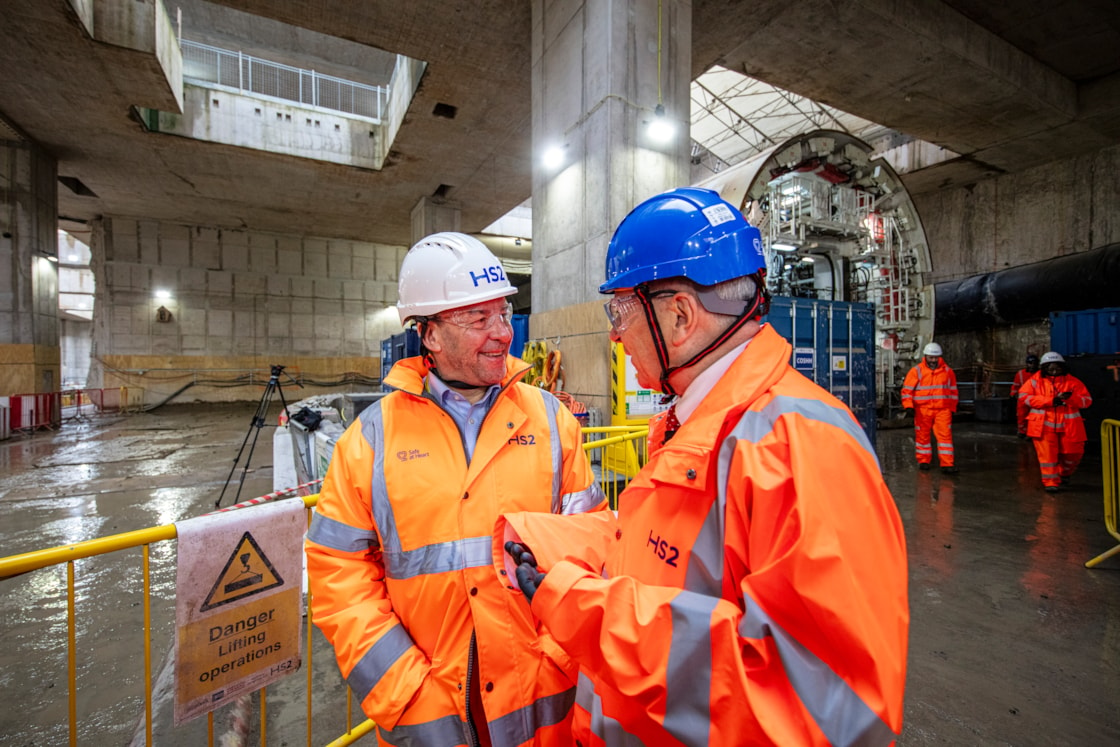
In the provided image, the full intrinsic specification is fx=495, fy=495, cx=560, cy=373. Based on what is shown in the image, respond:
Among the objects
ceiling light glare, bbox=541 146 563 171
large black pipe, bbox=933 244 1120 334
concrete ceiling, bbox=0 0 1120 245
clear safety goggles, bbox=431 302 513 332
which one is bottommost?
clear safety goggles, bbox=431 302 513 332

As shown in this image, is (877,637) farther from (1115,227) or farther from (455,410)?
(1115,227)

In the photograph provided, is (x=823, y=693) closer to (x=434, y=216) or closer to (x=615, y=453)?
(x=615, y=453)

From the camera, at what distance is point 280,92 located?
17.6 metres

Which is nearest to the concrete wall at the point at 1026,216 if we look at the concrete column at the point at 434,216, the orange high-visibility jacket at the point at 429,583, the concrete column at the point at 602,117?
the concrete column at the point at 602,117

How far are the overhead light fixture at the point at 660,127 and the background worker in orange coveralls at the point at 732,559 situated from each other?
20.0 ft

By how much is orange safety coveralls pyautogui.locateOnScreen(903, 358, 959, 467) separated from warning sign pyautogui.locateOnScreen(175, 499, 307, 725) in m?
9.13

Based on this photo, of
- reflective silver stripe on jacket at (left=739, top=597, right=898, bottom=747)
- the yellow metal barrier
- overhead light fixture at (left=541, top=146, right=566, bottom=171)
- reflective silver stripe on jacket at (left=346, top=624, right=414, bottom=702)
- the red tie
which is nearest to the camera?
reflective silver stripe on jacket at (left=739, top=597, right=898, bottom=747)

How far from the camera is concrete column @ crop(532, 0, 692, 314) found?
6309 millimetres

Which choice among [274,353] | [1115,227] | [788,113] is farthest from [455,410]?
[274,353]

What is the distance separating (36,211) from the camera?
12.9 m

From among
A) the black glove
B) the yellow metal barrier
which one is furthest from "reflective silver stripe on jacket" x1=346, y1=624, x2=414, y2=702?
the yellow metal barrier

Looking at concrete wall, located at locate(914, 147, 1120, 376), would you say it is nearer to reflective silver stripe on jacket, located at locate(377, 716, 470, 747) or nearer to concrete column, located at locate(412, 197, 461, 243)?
concrete column, located at locate(412, 197, 461, 243)

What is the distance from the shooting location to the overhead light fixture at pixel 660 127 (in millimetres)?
6508

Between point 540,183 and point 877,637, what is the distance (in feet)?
25.8
